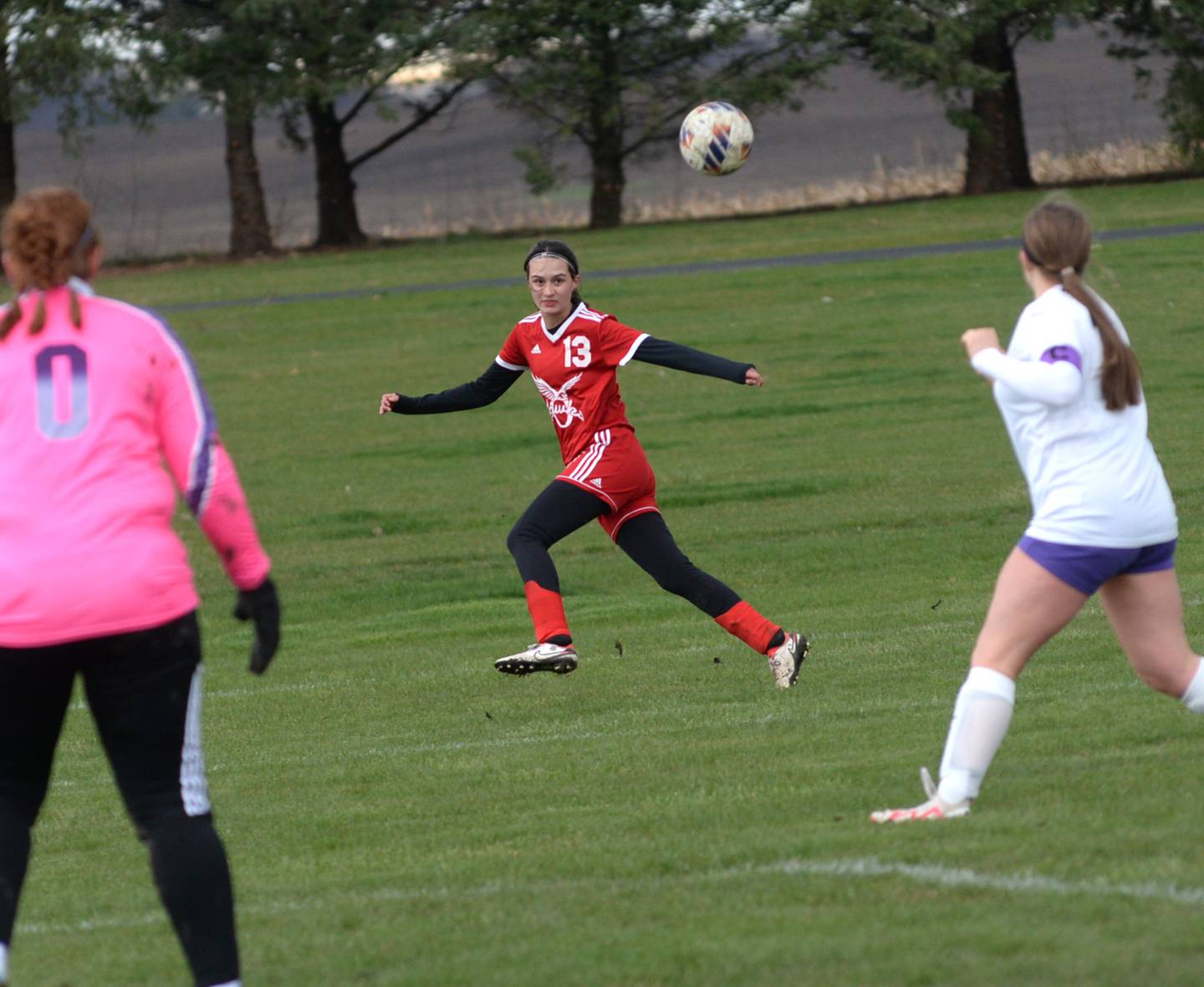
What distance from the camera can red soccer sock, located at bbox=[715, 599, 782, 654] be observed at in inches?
352

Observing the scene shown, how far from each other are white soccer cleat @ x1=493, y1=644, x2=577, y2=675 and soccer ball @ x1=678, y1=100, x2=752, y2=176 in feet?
16.8

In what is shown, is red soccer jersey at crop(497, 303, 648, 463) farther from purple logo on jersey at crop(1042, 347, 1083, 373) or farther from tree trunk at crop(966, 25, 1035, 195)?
tree trunk at crop(966, 25, 1035, 195)

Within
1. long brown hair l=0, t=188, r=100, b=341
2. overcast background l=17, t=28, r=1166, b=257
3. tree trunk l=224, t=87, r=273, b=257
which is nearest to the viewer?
long brown hair l=0, t=188, r=100, b=341

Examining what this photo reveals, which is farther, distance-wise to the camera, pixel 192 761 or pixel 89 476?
pixel 192 761

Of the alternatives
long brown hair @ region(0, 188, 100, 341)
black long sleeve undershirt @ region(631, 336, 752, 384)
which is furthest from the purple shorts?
black long sleeve undershirt @ region(631, 336, 752, 384)

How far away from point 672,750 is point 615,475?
1.82 metres

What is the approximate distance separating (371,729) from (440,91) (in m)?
40.9

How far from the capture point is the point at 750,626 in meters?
8.98

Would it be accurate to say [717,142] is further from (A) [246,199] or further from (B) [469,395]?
(A) [246,199]

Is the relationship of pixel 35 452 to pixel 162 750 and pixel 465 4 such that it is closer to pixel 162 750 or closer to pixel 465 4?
pixel 162 750

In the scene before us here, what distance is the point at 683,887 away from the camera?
544 cm

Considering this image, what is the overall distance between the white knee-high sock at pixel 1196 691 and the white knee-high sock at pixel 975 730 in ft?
1.97

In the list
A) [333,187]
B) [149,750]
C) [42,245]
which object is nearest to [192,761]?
[149,750]

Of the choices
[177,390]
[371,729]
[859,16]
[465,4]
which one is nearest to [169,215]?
A: [465,4]
